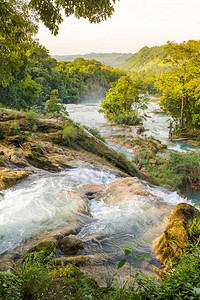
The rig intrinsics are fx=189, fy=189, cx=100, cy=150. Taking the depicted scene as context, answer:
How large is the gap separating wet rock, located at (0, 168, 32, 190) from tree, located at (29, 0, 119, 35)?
150 inches

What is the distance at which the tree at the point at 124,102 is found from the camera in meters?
27.2

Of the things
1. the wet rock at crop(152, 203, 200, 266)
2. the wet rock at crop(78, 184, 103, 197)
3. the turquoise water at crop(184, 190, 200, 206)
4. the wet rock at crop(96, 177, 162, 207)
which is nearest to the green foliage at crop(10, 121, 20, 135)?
the wet rock at crop(78, 184, 103, 197)

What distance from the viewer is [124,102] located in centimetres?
Result: 2844

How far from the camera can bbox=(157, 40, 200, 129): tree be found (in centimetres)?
1866

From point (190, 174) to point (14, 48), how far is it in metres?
10.8

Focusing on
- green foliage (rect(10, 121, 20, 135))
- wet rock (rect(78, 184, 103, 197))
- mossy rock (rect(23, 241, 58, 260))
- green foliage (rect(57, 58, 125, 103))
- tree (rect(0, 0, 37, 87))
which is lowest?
wet rock (rect(78, 184, 103, 197))

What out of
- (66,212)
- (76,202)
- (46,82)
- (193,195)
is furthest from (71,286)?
(46,82)

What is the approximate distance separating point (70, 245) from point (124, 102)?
27.2 meters

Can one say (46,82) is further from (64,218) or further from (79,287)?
(79,287)

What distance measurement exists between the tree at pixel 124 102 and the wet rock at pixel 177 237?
2375 centimetres

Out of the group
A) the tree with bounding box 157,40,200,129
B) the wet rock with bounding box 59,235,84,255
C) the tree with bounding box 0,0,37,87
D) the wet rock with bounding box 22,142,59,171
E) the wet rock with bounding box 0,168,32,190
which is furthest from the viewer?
the tree with bounding box 157,40,200,129

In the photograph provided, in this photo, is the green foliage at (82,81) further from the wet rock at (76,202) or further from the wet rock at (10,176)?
the wet rock at (76,202)

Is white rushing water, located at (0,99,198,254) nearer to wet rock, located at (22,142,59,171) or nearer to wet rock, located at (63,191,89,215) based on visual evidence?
wet rock, located at (63,191,89,215)

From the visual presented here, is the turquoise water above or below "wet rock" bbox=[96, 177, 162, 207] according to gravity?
below
